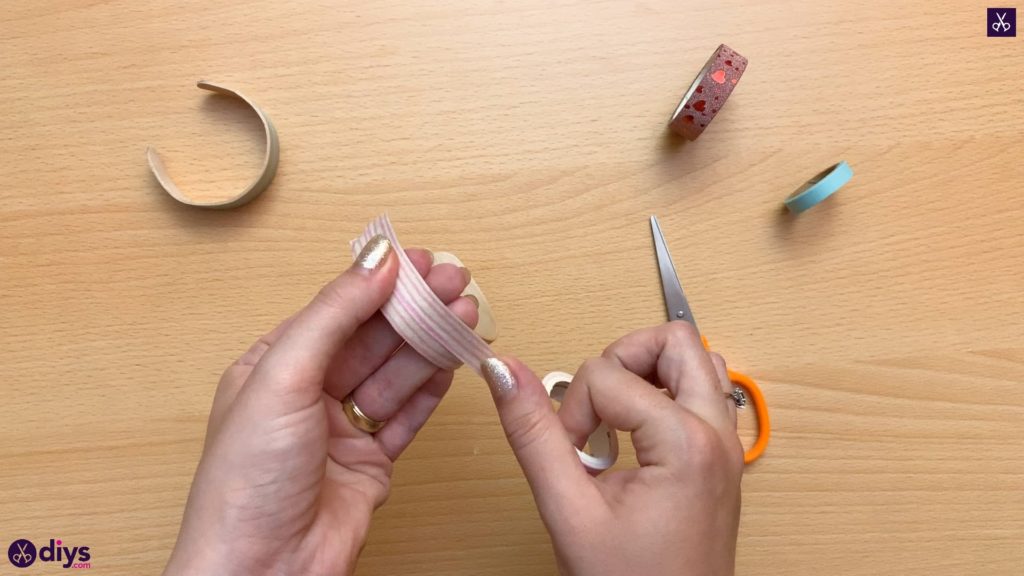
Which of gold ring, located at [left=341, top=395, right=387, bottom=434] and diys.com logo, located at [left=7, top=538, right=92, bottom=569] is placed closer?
gold ring, located at [left=341, top=395, right=387, bottom=434]

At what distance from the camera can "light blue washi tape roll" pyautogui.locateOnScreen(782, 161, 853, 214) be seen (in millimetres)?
961

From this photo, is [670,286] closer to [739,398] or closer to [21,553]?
[739,398]

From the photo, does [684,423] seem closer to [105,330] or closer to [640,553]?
[640,553]

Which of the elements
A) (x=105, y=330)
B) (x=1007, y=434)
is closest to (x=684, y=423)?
(x=1007, y=434)

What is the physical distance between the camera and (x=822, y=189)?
0.97 meters

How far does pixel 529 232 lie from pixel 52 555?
0.88m

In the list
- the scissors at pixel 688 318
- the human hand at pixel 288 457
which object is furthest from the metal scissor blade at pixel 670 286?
the human hand at pixel 288 457

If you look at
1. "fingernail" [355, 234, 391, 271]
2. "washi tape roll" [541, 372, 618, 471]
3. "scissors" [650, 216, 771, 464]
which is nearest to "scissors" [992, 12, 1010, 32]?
"scissors" [650, 216, 771, 464]

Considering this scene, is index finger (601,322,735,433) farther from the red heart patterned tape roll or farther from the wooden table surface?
the red heart patterned tape roll

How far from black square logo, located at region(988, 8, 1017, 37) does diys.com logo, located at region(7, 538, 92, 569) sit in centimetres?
164

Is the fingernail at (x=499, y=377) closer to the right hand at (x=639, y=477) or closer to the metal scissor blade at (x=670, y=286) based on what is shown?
the right hand at (x=639, y=477)

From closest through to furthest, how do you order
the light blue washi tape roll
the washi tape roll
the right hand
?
the right hand → the washi tape roll → the light blue washi tape roll

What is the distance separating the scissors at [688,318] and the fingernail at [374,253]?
1.46 feet

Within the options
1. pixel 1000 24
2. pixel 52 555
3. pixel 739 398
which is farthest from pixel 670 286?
pixel 52 555
